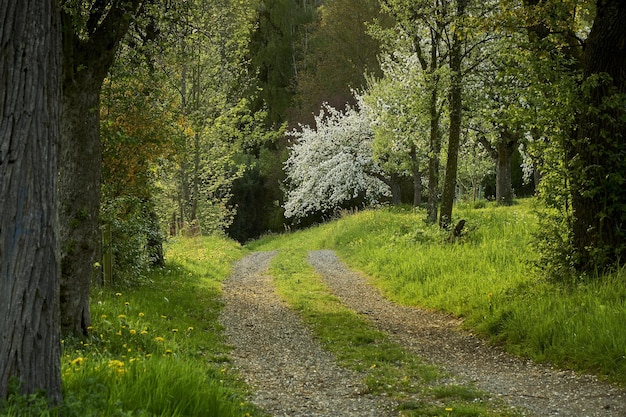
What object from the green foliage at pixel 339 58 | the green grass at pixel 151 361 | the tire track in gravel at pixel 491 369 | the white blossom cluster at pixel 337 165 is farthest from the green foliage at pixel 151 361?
the green foliage at pixel 339 58

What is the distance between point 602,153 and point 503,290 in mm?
2817

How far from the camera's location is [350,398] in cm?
614

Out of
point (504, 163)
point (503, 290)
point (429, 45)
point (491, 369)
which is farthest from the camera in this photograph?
point (504, 163)

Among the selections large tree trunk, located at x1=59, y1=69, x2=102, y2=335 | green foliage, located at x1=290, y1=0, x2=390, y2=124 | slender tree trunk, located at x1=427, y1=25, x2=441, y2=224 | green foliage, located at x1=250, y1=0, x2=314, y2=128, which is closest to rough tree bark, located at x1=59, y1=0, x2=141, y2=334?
large tree trunk, located at x1=59, y1=69, x2=102, y2=335

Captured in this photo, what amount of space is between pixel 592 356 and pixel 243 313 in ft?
21.2

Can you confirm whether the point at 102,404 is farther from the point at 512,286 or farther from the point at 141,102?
the point at 512,286

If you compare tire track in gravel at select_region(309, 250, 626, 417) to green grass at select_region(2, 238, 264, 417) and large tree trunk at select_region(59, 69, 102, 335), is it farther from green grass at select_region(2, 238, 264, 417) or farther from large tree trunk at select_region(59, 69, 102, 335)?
large tree trunk at select_region(59, 69, 102, 335)

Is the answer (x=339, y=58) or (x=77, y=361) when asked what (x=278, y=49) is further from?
(x=77, y=361)

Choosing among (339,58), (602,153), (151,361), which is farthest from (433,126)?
(339,58)

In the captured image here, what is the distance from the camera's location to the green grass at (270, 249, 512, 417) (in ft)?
18.7

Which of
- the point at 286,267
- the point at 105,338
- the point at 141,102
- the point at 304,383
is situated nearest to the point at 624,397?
the point at 304,383

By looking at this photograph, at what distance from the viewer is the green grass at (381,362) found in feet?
18.7

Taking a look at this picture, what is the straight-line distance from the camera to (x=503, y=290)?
33.3ft

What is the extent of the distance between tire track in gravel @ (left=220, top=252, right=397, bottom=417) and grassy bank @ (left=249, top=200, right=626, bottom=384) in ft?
8.50
